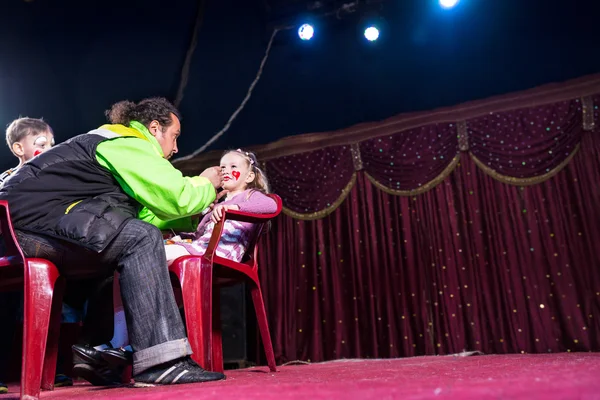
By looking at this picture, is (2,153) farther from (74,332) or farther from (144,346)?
(144,346)

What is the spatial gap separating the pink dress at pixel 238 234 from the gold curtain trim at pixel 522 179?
2.16m

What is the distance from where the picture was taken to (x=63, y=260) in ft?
5.03

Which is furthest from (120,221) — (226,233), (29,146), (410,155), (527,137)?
(527,137)

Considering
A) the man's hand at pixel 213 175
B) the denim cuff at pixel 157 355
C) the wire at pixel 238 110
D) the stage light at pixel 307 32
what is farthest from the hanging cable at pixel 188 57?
the denim cuff at pixel 157 355

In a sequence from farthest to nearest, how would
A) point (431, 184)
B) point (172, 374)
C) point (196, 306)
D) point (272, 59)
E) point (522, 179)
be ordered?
point (272, 59) < point (431, 184) < point (522, 179) < point (196, 306) < point (172, 374)

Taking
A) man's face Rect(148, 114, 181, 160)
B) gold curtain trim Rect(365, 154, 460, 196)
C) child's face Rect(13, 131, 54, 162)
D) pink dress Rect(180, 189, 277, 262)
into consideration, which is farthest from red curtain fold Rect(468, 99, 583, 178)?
child's face Rect(13, 131, 54, 162)

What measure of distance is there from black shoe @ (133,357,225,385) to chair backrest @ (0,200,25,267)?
1.58 feet

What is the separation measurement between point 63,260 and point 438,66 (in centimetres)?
327

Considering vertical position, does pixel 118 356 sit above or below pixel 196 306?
below

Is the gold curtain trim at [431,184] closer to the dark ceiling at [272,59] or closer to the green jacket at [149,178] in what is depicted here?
the dark ceiling at [272,59]

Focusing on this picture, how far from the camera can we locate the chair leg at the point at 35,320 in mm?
1333

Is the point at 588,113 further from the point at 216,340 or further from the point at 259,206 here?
the point at 216,340

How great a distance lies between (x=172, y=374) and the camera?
4.49ft

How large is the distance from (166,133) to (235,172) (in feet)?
2.47
